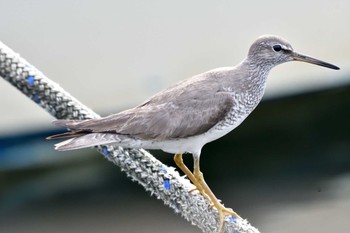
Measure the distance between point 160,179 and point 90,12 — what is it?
2.77 metres

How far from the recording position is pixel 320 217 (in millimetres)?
6148

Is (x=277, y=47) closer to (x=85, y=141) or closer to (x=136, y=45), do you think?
(x=85, y=141)

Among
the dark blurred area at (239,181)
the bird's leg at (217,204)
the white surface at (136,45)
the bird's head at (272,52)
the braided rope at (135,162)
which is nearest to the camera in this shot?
the braided rope at (135,162)

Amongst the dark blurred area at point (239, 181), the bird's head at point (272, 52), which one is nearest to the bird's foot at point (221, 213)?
the bird's head at point (272, 52)

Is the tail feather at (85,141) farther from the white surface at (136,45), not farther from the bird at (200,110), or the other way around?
the white surface at (136,45)

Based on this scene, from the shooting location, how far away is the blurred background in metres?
5.75

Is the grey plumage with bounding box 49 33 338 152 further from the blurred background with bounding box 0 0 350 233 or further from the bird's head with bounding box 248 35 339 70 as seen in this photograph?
the blurred background with bounding box 0 0 350 233

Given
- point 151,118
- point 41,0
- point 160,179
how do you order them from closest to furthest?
point 160,179, point 151,118, point 41,0

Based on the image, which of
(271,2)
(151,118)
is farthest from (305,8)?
(151,118)

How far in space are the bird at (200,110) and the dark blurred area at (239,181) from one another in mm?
2312

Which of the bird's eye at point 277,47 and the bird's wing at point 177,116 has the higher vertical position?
the bird's eye at point 277,47

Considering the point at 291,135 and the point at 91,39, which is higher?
the point at 91,39

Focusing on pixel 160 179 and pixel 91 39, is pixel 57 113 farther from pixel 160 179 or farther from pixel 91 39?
pixel 91 39

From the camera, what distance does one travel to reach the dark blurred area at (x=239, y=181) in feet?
19.6
